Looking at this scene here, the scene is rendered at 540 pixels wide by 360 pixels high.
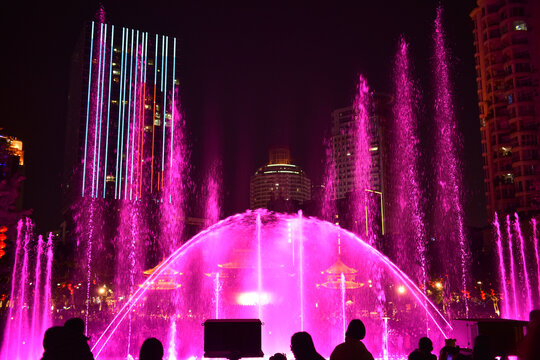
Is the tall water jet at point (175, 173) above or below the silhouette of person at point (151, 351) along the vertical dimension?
above

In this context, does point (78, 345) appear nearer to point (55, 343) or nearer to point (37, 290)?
point (55, 343)

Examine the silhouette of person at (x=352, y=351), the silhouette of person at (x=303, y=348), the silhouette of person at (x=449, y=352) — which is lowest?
the silhouette of person at (x=449, y=352)

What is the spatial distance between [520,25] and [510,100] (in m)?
8.04

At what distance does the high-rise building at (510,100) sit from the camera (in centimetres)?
5369

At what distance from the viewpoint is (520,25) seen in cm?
5600

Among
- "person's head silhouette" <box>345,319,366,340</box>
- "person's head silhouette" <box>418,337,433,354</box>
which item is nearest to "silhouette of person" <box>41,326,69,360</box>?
"person's head silhouette" <box>345,319,366,340</box>

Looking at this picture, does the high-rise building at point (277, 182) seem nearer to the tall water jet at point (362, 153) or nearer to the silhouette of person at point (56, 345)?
the tall water jet at point (362, 153)

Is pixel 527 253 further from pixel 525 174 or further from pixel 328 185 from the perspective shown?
pixel 328 185

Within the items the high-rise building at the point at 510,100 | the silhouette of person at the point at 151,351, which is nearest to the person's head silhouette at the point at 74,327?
the silhouette of person at the point at 151,351

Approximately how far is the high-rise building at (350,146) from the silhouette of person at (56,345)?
13961cm

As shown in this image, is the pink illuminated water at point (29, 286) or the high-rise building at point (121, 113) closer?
the pink illuminated water at point (29, 286)

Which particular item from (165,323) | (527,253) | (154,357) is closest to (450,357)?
(154,357)

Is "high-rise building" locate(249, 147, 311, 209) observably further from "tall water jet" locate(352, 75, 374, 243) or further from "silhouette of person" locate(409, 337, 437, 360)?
"silhouette of person" locate(409, 337, 437, 360)

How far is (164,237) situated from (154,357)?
42.3 metres
